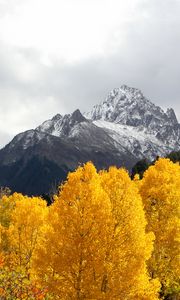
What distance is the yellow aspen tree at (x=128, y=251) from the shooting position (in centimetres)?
2494

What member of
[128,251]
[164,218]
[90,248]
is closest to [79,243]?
[90,248]

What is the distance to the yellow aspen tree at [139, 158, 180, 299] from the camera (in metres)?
36.5

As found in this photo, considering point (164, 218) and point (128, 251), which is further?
point (164, 218)

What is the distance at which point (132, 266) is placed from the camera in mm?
25094

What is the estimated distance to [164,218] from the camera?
38.1 meters

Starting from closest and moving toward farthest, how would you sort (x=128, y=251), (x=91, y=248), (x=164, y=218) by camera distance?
(x=91, y=248) → (x=128, y=251) → (x=164, y=218)

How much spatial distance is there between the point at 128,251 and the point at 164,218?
13.5 m

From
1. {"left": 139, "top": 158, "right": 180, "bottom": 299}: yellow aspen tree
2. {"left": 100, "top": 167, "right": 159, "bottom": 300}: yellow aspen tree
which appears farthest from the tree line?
{"left": 139, "top": 158, "right": 180, "bottom": 299}: yellow aspen tree

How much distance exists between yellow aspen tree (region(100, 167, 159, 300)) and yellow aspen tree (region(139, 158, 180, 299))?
10.2 meters

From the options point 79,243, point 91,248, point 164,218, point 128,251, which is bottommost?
point 128,251

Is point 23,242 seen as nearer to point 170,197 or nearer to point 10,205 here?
point 170,197

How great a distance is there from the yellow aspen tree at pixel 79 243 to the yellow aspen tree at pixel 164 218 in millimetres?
12716

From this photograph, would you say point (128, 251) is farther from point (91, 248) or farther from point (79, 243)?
point (79, 243)

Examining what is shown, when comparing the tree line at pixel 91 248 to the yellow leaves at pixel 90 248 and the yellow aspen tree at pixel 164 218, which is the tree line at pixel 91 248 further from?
the yellow aspen tree at pixel 164 218
